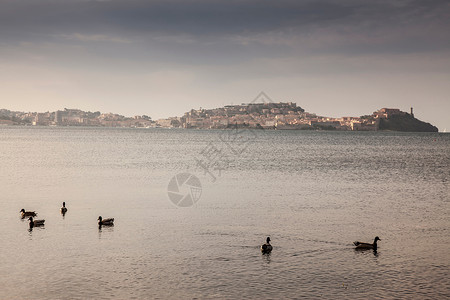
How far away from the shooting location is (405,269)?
2688 cm

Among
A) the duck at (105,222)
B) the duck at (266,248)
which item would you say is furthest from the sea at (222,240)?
the duck at (105,222)

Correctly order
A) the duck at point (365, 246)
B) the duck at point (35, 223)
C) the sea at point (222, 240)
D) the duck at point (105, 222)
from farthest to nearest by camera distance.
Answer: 1. the duck at point (105, 222)
2. the duck at point (35, 223)
3. the duck at point (365, 246)
4. the sea at point (222, 240)

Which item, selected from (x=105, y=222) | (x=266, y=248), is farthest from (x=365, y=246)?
(x=105, y=222)

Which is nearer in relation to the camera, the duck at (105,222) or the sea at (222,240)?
the sea at (222,240)

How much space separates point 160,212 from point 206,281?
17.5 m

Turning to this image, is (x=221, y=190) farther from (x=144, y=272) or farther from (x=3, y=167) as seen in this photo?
(x=3, y=167)

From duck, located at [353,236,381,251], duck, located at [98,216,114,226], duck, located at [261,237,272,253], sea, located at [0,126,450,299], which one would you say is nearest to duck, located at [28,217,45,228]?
sea, located at [0,126,450,299]

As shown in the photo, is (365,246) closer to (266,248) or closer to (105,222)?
(266,248)

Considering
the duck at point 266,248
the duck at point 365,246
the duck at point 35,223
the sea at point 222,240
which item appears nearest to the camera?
the sea at point 222,240

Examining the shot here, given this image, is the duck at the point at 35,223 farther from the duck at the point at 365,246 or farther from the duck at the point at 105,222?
the duck at the point at 365,246

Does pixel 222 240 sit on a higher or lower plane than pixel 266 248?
lower

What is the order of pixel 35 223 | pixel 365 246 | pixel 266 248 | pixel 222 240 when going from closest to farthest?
pixel 266 248 → pixel 365 246 → pixel 222 240 → pixel 35 223

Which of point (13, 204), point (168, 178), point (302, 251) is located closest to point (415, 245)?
point (302, 251)

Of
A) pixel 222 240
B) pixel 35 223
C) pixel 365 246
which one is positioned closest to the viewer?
pixel 365 246
